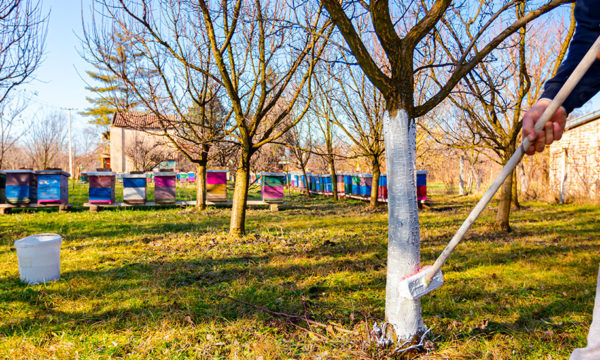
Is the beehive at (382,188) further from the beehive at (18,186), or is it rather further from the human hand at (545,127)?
the human hand at (545,127)

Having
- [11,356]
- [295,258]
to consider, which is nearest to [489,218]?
[295,258]

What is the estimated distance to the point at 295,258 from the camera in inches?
200

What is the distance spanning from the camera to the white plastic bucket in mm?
3928

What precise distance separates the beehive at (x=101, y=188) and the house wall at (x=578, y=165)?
15931mm

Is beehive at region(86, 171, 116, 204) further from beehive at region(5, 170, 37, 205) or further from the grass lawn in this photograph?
the grass lawn

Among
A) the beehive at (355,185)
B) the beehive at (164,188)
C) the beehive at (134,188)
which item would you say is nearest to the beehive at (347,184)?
the beehive at (355,185)

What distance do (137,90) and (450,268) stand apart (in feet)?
20.8

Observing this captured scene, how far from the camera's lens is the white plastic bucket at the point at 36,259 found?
12.9 feet

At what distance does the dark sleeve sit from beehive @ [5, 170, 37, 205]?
41.2 ft

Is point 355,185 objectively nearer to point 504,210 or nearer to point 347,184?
point 347,184

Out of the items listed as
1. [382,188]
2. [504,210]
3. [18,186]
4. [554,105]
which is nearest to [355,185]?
[382,188]

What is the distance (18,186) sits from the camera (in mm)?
10070

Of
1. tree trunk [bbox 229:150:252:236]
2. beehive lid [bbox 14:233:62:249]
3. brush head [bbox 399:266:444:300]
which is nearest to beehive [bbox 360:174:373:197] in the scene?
tree trunk [bbox 229:150:252:236]

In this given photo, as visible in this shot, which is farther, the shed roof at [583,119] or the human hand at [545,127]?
the shed roof at [583,119]
